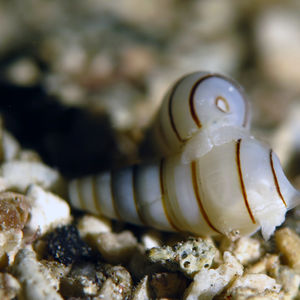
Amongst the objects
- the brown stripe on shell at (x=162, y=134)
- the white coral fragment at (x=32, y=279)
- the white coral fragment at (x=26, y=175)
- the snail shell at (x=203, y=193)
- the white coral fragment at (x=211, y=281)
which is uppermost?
the brown stripe on shell at (x=162, y=134)

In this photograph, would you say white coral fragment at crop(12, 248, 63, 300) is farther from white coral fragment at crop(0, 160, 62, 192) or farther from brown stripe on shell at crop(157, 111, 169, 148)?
brown stripe on shell at crop(157, 111, 169, 148)

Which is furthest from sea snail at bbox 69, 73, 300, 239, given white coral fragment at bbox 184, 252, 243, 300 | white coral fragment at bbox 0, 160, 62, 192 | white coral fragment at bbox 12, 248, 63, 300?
white coral fragment at bbox 12, 248, 63, 300

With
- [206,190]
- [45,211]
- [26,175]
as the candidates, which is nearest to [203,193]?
[206,190]

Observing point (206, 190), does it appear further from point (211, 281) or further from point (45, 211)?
point (45, 211)

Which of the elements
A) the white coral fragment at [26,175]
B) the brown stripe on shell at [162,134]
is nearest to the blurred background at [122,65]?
the white coral fragment at [26,175]

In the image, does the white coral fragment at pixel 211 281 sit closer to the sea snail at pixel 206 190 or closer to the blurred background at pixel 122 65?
the sea snail at pixel 206 190

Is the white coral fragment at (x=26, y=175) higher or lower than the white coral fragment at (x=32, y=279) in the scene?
higher

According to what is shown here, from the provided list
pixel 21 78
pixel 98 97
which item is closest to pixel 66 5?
pixel 21 78
